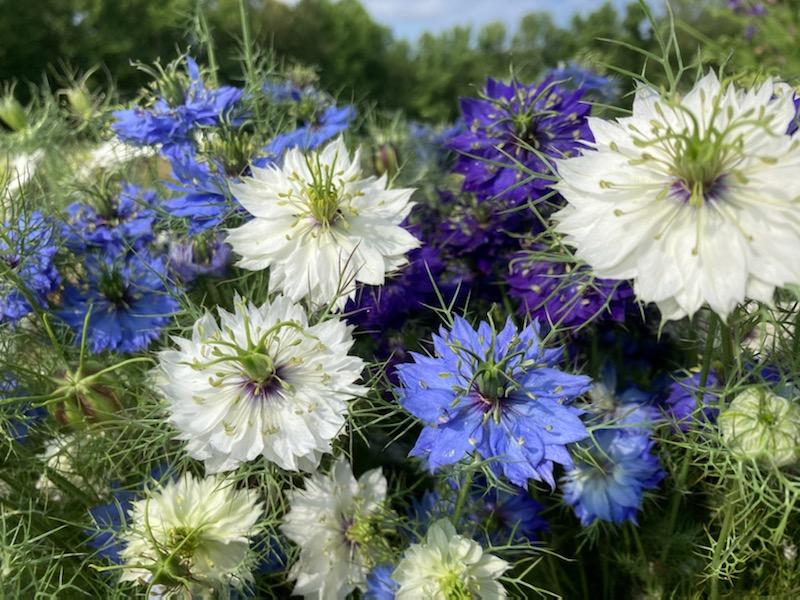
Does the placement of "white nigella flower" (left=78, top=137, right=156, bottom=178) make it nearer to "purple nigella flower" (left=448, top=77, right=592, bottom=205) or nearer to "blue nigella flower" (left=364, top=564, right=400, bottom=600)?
"purple nigella flower" (left=448, top=77, right=592, bottom=205)

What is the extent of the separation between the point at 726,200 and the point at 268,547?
0.66 m

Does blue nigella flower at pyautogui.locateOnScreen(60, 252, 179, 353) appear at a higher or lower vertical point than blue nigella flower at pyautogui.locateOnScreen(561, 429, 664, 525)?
higher

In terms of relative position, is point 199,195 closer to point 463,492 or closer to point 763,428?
point 463,492

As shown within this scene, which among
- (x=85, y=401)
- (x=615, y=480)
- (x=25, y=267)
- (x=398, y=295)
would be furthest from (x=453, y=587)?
(x=25, y=267)

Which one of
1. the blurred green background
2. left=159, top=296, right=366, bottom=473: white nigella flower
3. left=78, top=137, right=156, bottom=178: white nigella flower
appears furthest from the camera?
the blurred green background

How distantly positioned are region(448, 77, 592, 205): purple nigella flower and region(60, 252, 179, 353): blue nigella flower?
502 mm

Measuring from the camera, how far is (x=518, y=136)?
1.00 m

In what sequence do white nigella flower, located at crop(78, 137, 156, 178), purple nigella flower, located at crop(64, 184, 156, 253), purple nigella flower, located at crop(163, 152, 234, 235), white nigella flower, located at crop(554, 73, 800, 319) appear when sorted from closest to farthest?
white nigella flower, located at crop(554, 73, 800, 319), purple nigella flower, located at crop(163, 152, 234, 235), purple nigella flower, located at crop(64, 184, 156, 253), white nigella flower, located at crop(78, 137, 156, 178)

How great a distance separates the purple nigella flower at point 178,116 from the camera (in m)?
1.01

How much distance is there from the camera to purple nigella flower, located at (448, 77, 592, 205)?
0.98 meters

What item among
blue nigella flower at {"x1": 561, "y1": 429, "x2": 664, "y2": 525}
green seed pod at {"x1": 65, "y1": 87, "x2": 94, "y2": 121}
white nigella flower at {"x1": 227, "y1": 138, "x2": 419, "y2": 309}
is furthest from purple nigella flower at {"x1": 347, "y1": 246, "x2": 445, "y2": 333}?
green seed pod at {"x1": 65, "y1": 87, "x2": 94, "y2": 121}

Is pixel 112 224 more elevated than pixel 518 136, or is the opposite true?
pixel 518 136

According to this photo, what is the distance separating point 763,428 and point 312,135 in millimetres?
825

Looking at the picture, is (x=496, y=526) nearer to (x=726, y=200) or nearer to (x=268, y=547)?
(x=268, y=547)
